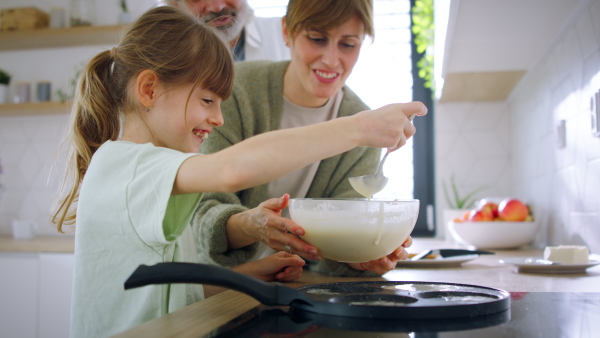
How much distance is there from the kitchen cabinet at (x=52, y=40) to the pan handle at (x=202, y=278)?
8.42 feet

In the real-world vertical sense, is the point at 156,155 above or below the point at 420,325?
above

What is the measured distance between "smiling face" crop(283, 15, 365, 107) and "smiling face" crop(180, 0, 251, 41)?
14.0 inches

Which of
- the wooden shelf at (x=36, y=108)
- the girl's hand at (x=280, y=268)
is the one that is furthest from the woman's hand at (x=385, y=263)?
the wooden shelf at (x=36, y=108)

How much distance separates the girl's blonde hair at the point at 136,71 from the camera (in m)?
0.95

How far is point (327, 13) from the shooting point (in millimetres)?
1242

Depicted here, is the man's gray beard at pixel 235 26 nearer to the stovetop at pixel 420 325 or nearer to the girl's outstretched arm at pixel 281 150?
the girl's outstretched arm at pixel 281 150

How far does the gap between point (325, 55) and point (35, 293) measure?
75.5 inches

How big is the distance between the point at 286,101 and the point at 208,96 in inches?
17.3

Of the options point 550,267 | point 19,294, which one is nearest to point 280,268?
point 550,267

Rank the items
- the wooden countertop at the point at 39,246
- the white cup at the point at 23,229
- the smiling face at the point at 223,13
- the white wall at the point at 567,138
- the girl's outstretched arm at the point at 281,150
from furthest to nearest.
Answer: the white cup at the point at 23,229, the wooden countertop at the point at 39,246, the smiling face at the point at 223,13, the white wall at the point at 567,138, the girl's outstretched arm at the point at 281,150

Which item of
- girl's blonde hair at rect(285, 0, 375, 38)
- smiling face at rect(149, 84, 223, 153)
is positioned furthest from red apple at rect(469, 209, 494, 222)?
smiling face at rect(149, 84, 223, 153)

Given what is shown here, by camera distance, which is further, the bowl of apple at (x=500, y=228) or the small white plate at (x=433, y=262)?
the bowl of apple at (x=500, y=228)

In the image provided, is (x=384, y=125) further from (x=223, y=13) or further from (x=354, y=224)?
(x=223, y=13)

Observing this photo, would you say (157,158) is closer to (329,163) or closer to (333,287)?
(333,287)
